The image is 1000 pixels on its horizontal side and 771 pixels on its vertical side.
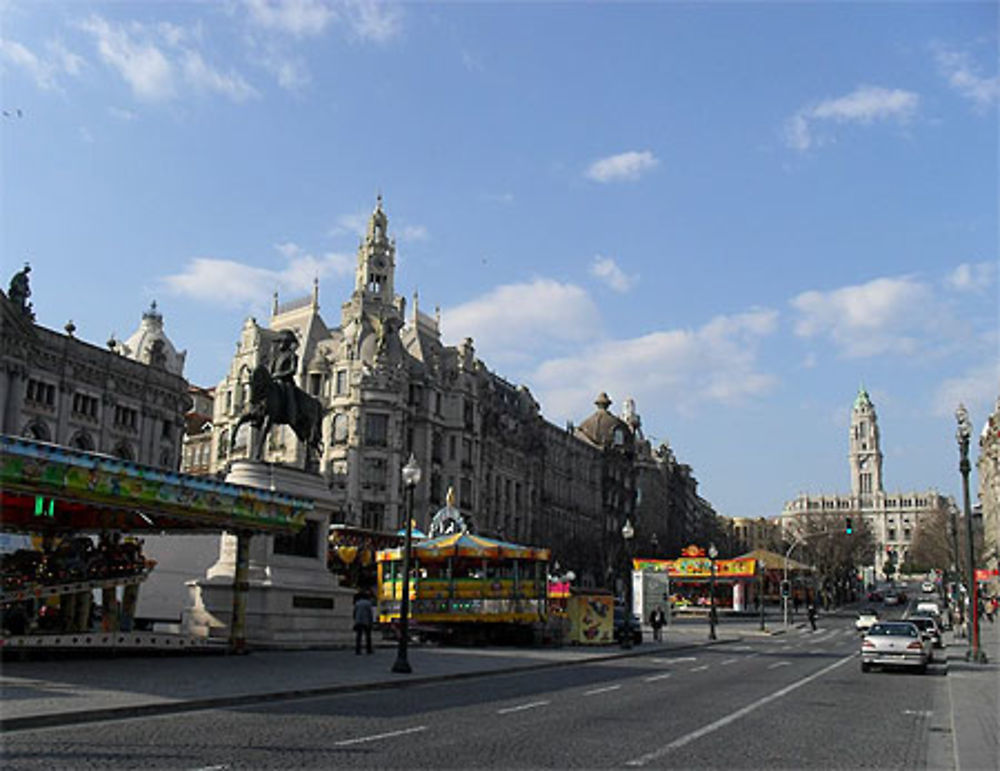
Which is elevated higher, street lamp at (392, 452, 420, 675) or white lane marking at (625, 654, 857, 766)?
street lamp at (392, 452, 420, 675)

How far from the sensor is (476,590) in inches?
1432

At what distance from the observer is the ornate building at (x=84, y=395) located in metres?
50.9

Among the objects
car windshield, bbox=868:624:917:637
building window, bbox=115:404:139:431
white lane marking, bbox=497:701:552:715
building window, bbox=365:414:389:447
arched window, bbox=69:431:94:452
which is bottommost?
white lane marking, bbox=497:701:552:715

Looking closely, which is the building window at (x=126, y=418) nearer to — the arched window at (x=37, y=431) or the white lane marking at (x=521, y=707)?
the arched window at (x=37, y=431)

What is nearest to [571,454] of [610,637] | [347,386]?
[347,386]

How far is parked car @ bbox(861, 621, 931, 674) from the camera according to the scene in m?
26.0

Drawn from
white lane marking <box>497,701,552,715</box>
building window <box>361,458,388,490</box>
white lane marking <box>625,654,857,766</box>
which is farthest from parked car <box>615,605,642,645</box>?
building window <box>361,458,388,490</box>

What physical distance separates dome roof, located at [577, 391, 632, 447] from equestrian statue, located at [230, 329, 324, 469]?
88718mm

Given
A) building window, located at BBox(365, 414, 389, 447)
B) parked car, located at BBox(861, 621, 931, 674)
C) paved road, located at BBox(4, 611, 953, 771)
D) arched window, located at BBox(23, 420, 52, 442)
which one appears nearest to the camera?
paved road, located at BBox(4, 611, 953, 771)

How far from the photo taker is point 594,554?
101375mm

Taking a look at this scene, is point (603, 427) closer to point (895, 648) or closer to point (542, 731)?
point (895, 648)

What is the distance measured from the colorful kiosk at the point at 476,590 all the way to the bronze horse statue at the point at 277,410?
23.6ft

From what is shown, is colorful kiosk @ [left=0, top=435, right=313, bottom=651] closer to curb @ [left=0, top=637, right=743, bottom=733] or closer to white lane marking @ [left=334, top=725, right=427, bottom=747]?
curb @ [left=0, top=637, right=743, bottom=733]

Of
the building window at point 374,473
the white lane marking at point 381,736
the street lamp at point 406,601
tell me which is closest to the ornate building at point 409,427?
the building window at point 374,473
